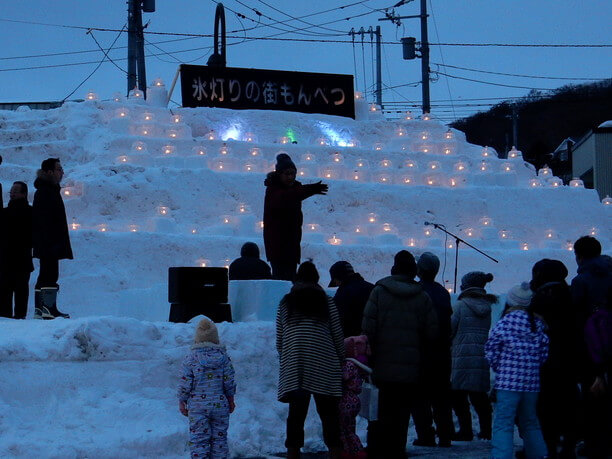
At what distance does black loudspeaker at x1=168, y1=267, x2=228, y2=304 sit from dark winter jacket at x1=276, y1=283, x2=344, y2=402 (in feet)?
10.9

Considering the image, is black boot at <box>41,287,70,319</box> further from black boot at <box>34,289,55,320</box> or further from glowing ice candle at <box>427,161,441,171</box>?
glowing ice candle at <box>427,161,441,171</box>

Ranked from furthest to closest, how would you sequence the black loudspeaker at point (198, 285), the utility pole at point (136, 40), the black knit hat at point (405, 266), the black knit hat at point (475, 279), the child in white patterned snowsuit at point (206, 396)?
the utility pole at point (136, 40) → the black loudspeaker at point (198, 285) → the black knit hat at point (475, 279) → the black knit hat at point (405, 266) → the child in white patterned snowsuit at point (206, 396)

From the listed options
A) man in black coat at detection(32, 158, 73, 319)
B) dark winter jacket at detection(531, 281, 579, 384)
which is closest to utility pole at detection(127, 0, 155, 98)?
man in black coat at detection(32, 158, 73, 319)

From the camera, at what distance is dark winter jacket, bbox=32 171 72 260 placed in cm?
1267

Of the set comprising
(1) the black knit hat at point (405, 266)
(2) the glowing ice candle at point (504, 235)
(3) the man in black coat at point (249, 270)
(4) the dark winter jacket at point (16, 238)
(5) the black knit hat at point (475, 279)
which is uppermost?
(2) the glowing ice candle at point (504, 235)

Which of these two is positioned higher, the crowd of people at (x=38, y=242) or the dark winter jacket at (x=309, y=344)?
the crowd of people at (x=38, y=242)

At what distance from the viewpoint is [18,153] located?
23828 mm

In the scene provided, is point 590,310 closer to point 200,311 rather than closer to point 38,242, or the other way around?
point 200,311

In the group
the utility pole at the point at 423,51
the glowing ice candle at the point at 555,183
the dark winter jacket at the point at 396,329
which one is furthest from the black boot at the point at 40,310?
the utility pole at the point at 423,51

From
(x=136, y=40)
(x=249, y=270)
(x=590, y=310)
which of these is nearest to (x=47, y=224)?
(x=249, y=270)

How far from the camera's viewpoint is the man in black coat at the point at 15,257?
42.8ft

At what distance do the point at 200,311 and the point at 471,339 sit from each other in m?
3.34

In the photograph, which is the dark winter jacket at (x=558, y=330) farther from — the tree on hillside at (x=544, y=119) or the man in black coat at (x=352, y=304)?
the tree on hillside at (x=544, y=119)

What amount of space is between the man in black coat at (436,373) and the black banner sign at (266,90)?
16.6 meters
